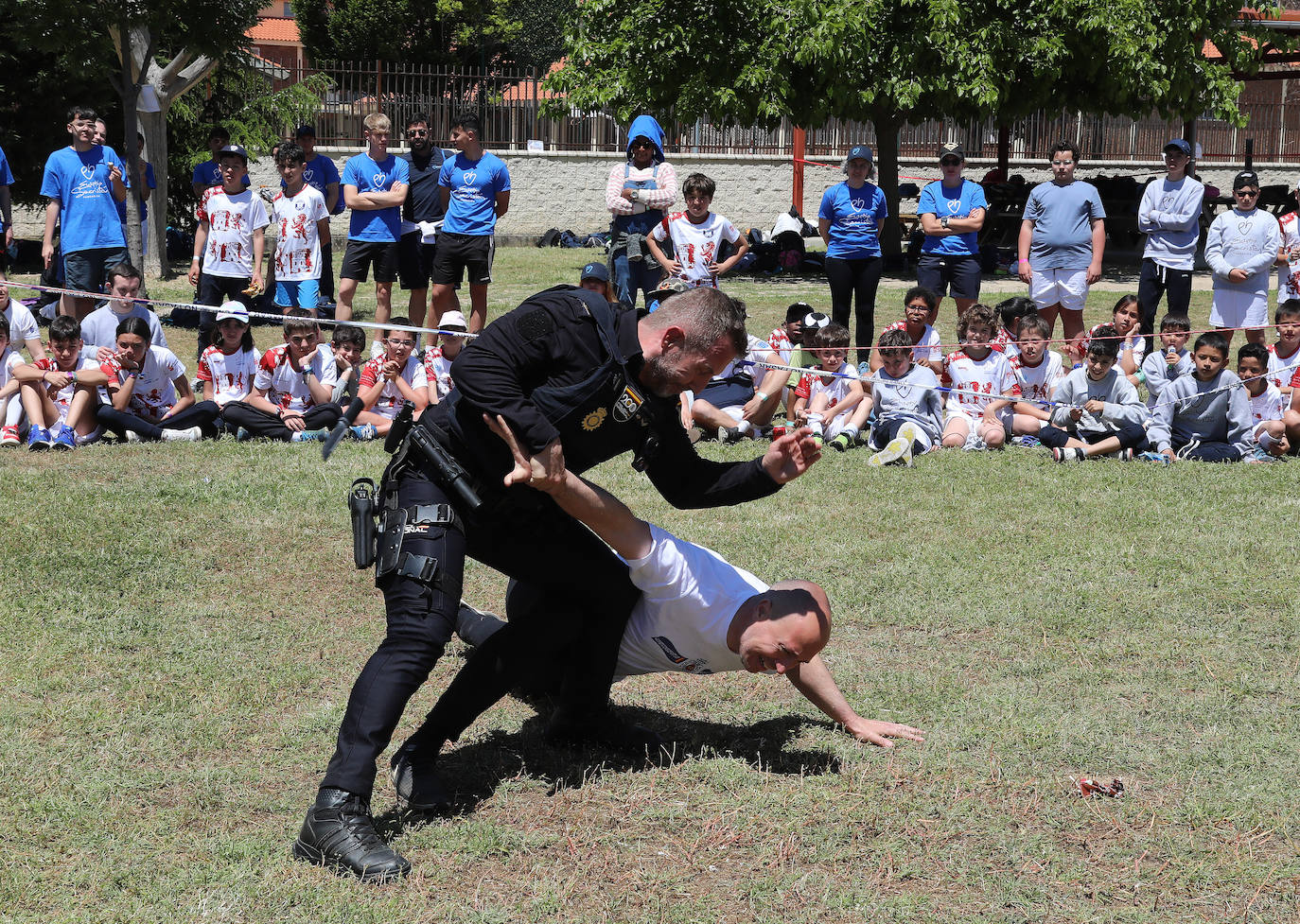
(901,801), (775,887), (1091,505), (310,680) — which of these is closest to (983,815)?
(901,801)

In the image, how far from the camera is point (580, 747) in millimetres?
4445

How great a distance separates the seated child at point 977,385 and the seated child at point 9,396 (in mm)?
6336

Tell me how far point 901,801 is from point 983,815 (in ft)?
→ 0.82

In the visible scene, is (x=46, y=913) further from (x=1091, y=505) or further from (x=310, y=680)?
(x=1091, y=505)

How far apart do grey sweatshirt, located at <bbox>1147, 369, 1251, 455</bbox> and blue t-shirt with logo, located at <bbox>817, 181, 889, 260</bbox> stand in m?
2.83

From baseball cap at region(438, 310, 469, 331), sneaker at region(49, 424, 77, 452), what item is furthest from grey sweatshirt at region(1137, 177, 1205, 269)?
sneaker at region(49, 424, 77, 452)

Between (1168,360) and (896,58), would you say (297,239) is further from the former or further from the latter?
(896,58)

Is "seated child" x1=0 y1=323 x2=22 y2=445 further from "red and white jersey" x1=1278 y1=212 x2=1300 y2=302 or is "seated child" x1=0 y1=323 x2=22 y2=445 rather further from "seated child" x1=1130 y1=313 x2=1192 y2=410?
"red and white jersey" x1=1278 y1=212 x2=1300 y2=302

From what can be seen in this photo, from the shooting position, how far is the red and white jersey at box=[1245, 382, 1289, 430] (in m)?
8.73

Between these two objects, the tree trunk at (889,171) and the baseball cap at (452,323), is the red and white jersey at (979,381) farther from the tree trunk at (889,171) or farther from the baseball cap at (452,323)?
the tree trunk at (889,171)

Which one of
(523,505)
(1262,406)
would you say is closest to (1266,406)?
(1262,406)

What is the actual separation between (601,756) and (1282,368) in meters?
6.72

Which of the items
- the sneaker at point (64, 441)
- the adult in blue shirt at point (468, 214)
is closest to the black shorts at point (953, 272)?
the adult in blue shirt at point (468, 214)

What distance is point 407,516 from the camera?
3785 mm
